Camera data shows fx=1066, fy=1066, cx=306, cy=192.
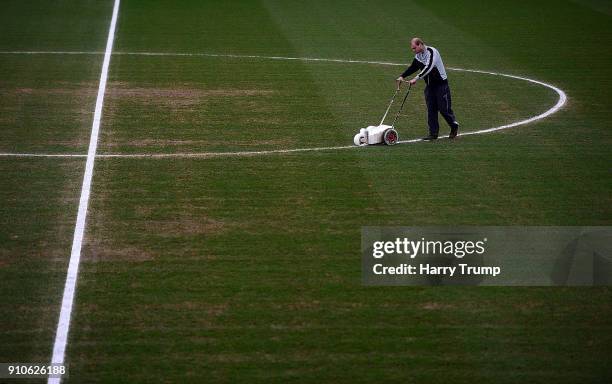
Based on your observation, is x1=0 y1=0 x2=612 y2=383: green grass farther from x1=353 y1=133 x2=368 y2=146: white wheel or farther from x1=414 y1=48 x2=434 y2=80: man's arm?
x1=414 y1=48 x2=434 y2=80: man's arm

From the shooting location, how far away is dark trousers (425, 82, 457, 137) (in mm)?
16750

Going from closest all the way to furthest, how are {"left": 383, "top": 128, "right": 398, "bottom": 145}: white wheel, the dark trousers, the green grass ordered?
the green grass, {"left": 383, "top": 128, "right": 398, "bottom": 145}: white wheel, the dark trousers

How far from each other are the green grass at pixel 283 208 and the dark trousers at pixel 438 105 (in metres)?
0.31

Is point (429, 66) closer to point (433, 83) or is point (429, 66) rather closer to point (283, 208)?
point (433, 83)

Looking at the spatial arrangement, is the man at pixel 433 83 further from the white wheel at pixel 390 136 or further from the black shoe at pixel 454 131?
the white wheel at pixel 390 136

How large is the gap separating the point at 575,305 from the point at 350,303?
2.26m

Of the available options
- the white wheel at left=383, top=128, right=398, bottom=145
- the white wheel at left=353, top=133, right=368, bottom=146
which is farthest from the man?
the white wheel at left=353, top=133, right=368, bottom=146

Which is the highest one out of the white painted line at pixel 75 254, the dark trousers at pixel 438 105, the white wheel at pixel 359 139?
the dark trousers at pixel 438 105

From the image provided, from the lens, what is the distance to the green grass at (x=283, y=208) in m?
9.61

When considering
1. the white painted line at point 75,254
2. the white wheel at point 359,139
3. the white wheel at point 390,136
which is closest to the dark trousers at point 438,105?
the white wheel at point 390,136

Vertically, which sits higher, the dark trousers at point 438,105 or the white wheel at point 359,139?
the dark trousers at point 438,105

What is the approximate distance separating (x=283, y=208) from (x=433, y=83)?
4.55 metres

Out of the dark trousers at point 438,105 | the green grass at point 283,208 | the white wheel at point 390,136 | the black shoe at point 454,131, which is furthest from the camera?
the black shoe at point 454,131

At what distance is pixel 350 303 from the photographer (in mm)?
10633
